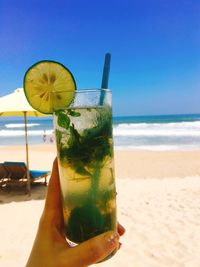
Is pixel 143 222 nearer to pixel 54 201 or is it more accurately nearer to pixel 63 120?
pixel 54 201

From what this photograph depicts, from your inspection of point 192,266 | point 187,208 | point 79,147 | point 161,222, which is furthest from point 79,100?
point 187,208

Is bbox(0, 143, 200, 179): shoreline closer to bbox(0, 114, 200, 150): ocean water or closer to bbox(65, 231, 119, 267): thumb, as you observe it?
bbox(0, 114, 200, 150): ocean water

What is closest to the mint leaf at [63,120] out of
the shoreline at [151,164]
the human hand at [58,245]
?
the human hand at [58,245]

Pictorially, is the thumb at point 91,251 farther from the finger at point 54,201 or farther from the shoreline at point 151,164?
the shoreline at point 151,164

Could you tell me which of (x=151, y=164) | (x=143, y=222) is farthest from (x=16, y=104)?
(x=151, y=164)

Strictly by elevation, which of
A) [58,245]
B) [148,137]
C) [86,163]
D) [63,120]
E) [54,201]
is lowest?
[148,137]

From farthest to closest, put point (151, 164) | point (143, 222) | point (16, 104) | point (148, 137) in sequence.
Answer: point (148, 137) < point (151, 164) < point (16, 104) < point (143, 222)
